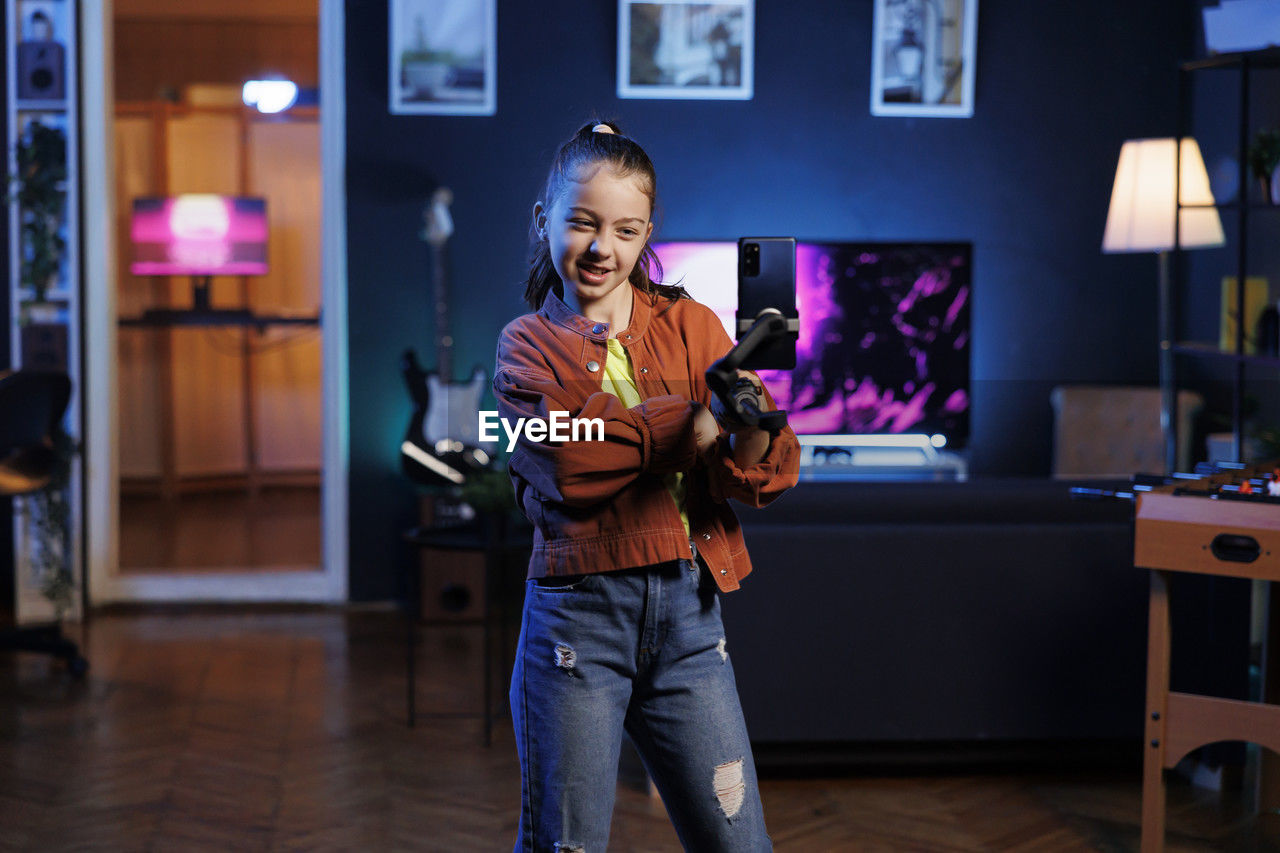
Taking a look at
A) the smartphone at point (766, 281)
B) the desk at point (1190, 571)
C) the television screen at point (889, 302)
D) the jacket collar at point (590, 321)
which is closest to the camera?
the smartphone at point (766, 281)

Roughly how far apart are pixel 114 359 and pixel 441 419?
120 centimetres

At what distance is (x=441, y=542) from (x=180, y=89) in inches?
176

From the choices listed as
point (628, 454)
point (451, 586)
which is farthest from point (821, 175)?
point (628, 454)

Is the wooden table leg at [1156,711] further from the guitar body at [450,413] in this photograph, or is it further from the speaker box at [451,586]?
the guitar body at [450,413]

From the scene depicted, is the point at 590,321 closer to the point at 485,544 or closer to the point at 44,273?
the point at 485,544

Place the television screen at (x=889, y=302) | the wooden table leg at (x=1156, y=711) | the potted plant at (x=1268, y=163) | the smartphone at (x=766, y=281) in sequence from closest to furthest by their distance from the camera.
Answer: the smartphone at (x=766, y=281), the wooden table leg at (x=1156, y=711), the potted plant at (x=1268, y=163), the television screen at (x=889, y=302)

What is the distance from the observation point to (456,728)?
121 inches

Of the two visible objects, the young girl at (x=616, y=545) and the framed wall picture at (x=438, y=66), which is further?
the framed wall picture at (x=438, y=66)

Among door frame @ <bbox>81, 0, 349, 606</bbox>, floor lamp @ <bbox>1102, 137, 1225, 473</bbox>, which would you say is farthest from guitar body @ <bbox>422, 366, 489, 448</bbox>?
floor lamp @ <bbox>1102, 137, 1225, 473</bbox>

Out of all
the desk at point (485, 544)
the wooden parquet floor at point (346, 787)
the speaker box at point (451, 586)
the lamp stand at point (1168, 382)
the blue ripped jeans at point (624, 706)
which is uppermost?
the lamp stand at point (1168, 382)

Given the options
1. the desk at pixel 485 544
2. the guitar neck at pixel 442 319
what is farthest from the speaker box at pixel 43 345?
the desk at pixel 485 544

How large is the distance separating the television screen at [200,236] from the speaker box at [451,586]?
2.54m

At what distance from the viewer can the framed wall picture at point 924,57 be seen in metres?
4.32

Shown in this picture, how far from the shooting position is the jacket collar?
47.0 inches
